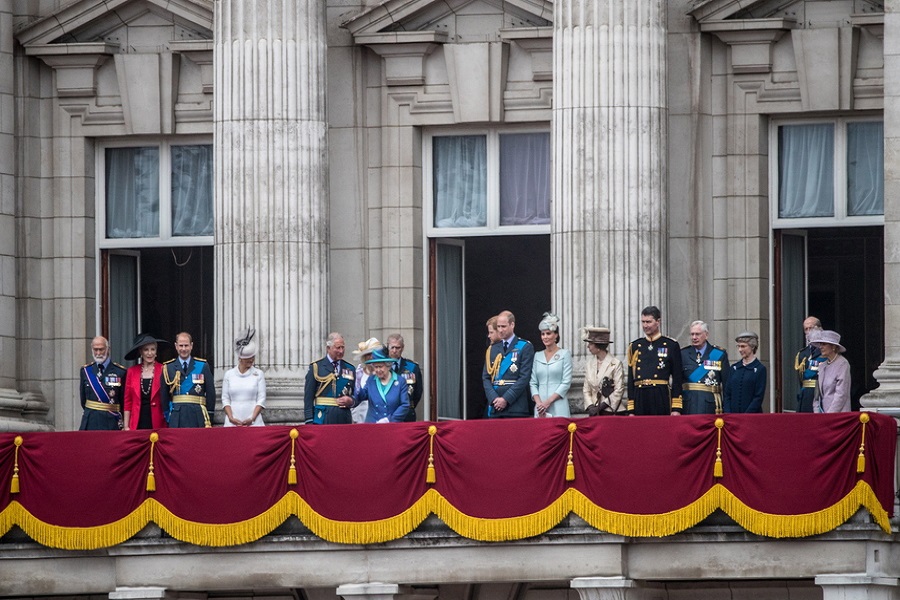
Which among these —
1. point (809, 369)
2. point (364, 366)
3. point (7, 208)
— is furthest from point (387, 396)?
point (7, 208)

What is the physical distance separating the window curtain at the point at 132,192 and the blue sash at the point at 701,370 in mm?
10422

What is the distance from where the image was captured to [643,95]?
34969 mm

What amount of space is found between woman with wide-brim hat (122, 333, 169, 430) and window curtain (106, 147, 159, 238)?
567 cm

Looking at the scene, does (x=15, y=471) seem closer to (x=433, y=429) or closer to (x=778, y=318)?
(x=433, y=429)

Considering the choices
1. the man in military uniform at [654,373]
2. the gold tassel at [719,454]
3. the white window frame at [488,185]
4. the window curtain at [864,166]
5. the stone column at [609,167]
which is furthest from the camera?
the white window frame at [488,185]

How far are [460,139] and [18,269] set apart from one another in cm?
700

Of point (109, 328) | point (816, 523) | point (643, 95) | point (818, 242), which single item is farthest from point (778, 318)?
point (109, 328)

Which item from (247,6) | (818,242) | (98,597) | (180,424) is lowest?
(98,597)

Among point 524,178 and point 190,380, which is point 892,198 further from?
point 190,380

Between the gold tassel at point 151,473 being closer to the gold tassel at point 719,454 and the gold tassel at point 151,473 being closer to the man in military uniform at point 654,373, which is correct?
the man in military uniform at point 654,373

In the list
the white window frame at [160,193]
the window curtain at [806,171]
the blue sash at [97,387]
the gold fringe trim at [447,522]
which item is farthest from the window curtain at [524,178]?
the gold fringe trim at [447,522]

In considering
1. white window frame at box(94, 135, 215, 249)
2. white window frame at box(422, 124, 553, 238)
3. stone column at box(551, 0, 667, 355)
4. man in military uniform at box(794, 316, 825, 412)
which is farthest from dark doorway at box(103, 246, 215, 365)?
man in military uniform at box(794, 316, 825, 412)

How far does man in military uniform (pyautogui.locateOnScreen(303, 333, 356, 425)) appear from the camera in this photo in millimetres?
33500

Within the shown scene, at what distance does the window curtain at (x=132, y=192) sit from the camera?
39656 millimetres
